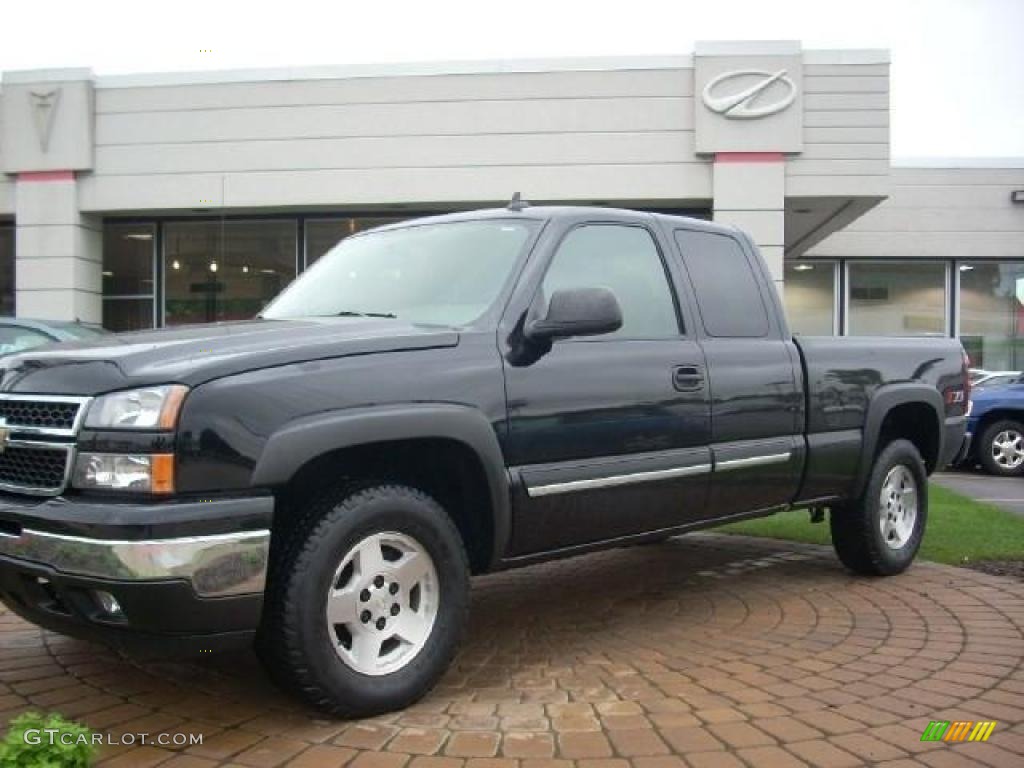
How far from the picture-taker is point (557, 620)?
4770 mm

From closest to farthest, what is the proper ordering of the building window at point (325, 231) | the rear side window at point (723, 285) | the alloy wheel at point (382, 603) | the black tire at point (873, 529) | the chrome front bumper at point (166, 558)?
the chrome front bumper at point (166, 558), the alloy wheel at point (382, 603), the rear side window at point (723, 285), the black tire at point (873, 529), the building window at point (325, 231)

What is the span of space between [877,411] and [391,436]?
3288 mm

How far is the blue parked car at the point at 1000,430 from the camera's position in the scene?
40.0 feet

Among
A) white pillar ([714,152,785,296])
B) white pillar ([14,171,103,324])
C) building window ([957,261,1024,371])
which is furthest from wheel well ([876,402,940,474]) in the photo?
building window ([957,261,1024,371])

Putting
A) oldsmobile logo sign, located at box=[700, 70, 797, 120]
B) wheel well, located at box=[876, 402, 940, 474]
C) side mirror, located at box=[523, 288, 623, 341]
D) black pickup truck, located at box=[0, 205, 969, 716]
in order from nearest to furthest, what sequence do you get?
1. black pickup truck, located at box=[0, 205, 969, 716]
2. side mirror, located at box=[523, 288, 623, 341]
3. wheel well, located at box=[876, 402, 940, 474]
4. oldsmobile logo sign, located at box=[700, 70, 797, 120]

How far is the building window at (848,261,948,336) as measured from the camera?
77.4ft

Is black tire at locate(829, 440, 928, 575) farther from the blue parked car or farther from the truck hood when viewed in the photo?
the blue parked car

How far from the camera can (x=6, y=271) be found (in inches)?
834

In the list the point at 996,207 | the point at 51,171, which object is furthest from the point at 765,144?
the point at 51,171

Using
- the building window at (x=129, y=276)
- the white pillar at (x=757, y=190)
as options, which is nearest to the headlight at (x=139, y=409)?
the white pillar at (x=757, y=190)

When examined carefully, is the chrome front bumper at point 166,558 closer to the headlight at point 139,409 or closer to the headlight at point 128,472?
the headlight at point 128,472

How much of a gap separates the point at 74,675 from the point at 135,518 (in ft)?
4.75

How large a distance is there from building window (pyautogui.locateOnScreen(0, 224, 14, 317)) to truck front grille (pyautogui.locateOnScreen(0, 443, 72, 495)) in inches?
784

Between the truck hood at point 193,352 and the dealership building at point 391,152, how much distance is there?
1240 cm
